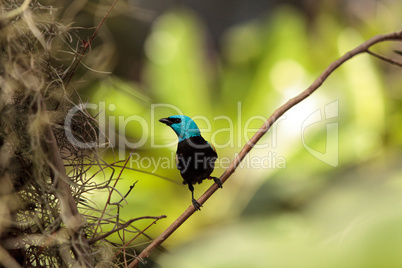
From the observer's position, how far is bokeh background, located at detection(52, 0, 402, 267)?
1647 mm

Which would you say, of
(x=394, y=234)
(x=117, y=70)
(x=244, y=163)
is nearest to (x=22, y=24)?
(x=394, y=234)

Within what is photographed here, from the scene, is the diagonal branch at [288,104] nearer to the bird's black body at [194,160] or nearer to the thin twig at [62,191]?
the thin twig at [62,191]

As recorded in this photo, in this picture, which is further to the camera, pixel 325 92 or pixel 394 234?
pixel 325 92

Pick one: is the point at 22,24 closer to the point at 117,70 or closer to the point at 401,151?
the point at 401,151

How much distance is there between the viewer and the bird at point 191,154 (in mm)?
1143

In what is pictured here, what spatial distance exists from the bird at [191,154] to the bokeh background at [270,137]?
382 millimetres

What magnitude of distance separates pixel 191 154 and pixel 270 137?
1.14 metres

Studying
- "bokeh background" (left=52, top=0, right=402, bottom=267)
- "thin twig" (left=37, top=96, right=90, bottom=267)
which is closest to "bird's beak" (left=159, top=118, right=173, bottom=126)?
"bokeh background" (left=52, top=0, right=402, bottom=267)

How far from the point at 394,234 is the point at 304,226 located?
399 mm

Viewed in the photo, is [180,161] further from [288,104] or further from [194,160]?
[288,104]

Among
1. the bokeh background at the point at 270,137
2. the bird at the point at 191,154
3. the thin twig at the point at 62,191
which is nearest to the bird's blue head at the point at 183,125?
the bird at the point at 191,154

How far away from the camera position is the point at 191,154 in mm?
1156

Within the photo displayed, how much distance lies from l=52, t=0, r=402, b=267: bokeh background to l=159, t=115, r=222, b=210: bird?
15.0 inches

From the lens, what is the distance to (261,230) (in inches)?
72.9
